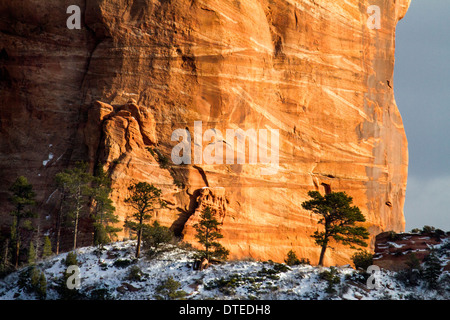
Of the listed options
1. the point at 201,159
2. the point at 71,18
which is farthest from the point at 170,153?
the point at 71,18

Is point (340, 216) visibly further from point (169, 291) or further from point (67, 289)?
point (67, 289)

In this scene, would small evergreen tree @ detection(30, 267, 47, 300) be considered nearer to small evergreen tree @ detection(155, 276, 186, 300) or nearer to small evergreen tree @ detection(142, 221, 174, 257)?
small evergreen tree @ detection(155, 276, 186, 300)

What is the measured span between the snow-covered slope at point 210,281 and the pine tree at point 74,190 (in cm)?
464

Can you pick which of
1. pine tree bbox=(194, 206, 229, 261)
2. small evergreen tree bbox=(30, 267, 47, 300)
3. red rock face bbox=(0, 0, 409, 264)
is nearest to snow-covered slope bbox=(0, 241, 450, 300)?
small evergreen tree bbox=(30, 267, 47, 300)

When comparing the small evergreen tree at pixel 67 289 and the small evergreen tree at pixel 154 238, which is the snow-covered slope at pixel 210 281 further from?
the small evergreen tree at pixel 154 238

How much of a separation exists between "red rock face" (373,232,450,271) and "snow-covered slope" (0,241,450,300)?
2.07 meters

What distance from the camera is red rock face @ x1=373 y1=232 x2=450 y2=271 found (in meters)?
37.5

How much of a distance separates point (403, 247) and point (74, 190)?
24.4 m

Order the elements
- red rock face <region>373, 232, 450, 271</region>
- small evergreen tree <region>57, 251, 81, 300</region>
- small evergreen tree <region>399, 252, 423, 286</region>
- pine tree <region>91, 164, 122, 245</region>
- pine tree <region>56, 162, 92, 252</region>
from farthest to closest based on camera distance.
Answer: pine tree <region>56, 162, 92, 252</region>, pine tree <region>91, 164, 122, 245</region>, red rock face <region>373, 232, 450, 271</region>, small evergreen tree <region>399, 252, 423, 286</region>, small evergreen tree <region>57, 251, 81, 300</region>

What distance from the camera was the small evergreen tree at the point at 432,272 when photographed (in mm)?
33969

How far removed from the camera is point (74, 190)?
41188 millimetres

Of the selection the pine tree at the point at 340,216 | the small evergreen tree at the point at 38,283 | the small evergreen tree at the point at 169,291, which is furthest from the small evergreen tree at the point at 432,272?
the small evergreen tree at the point at 38,283

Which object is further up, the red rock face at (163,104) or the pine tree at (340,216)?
the red rock face at (163,104)
